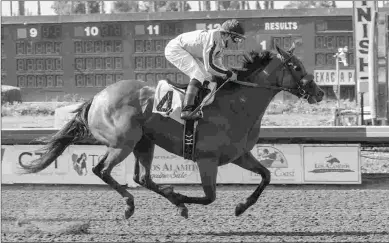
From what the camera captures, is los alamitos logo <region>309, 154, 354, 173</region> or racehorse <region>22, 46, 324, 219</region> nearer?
racehorse <region>22, 46, 324, 219</region>

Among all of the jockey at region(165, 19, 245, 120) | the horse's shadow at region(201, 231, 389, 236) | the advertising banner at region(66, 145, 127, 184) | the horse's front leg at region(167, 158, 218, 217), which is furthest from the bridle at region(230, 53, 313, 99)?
the advertising banner at region(66, 145, 127, 184)

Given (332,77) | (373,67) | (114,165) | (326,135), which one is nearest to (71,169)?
(326,135)

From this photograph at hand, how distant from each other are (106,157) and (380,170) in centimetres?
552

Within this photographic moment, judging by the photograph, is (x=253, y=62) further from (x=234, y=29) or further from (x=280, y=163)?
(x=280, y=163)

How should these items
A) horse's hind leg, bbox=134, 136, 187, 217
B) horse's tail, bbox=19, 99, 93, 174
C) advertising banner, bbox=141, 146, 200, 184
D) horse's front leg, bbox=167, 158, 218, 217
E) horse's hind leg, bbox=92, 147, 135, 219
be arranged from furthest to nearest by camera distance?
advertising banner, bbox=141, 146, 200, 184, horse's tail, bbox=19, 99, 93, 174, horse's hind leg, bbox=134, 136, 187, 217, horse's hind leg, bbox=92, 147, 135, 219, horse's front leg, bbox=167, 158, 218, 217

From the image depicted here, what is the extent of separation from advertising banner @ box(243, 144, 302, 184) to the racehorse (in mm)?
3588

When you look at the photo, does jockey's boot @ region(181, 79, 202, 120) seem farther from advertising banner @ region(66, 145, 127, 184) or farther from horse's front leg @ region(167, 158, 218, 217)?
advertising banner @ region(66, 145, 127, 184)

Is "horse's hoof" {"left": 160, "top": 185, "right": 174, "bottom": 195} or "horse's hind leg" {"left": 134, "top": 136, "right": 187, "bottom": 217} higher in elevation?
"horse's hind leg" {"left": 134, "top": 136, "right": 187, "bottom": 217}

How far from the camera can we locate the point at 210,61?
263 inches

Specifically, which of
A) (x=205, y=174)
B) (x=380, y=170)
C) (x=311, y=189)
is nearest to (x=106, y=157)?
(x=205, y=174)

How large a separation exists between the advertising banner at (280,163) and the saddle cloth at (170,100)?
3.83 metres

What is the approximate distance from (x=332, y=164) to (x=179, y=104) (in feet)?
14.2

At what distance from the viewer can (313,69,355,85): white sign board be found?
16258mm

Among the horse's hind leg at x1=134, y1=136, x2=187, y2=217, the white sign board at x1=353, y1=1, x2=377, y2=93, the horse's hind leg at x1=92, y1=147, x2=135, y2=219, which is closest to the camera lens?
the horse's hind leg at x1=92, y1=147, x2=135, y2=219
